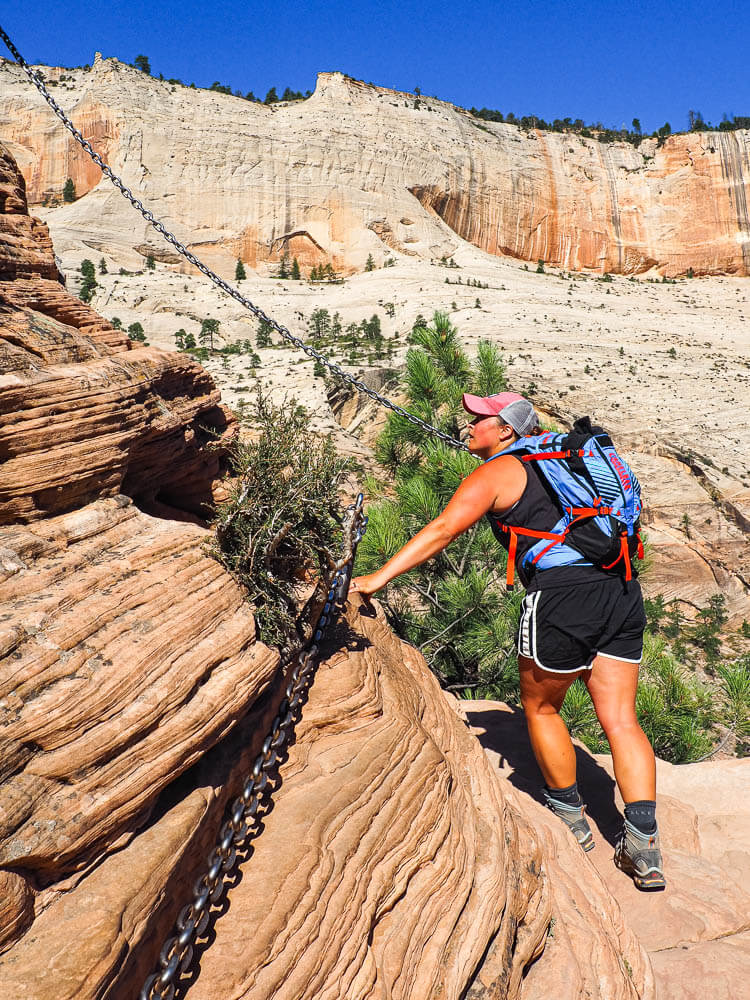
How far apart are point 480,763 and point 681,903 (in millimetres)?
986

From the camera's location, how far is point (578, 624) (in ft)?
9.25

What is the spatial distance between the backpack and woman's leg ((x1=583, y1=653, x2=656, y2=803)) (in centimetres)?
43

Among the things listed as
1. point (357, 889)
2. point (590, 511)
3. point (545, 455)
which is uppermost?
point (545, 455)

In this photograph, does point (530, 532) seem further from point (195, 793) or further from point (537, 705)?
point (195, 793)

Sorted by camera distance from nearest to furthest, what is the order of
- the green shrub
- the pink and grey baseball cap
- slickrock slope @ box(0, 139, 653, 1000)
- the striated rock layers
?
slickrock slope @ box(0, 139, 653, 1000) → the green shrub → the pink and grey baseball cap → the striated rock layers

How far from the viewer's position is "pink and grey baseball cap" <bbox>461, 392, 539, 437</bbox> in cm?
311

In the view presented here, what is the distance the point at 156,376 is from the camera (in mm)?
3434

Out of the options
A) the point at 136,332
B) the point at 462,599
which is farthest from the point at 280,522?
the point at 136,332

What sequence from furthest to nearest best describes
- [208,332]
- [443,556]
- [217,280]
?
[208,332], [443,556], [217,280]

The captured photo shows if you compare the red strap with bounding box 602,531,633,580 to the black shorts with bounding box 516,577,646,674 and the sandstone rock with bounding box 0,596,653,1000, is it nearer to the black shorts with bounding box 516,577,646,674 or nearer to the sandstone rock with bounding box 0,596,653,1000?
the black shorts with bounding box 516,577,646,674

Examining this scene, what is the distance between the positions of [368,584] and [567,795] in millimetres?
1390

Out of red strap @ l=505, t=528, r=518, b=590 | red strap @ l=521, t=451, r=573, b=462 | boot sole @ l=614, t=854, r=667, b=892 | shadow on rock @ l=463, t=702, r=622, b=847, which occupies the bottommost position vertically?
shadow on rock @ l=463, t=702, r=622, b=847

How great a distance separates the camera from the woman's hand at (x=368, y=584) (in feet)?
9.49

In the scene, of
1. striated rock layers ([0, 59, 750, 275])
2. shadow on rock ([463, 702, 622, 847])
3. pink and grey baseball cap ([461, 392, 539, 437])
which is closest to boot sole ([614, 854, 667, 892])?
shadow on rock ([463, 702, 622, 847])
